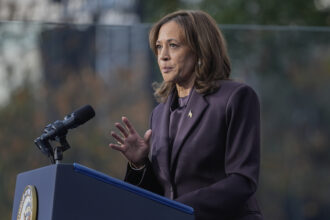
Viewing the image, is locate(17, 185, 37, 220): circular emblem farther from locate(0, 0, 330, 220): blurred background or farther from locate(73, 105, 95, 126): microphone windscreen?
locate(0, 0, 330, 220): blurred background

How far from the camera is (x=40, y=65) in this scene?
6.43m

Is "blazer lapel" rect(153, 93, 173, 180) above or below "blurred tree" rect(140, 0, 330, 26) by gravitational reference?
below

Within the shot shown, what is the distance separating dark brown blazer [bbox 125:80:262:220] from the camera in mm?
2375

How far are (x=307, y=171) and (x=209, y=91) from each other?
4267 millimetres

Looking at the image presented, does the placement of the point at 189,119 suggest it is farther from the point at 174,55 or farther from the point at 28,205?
the point at 28,205

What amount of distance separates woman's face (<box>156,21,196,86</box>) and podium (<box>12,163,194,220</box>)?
2.56ft

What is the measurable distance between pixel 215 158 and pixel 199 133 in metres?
0.13

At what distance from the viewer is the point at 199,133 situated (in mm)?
2555

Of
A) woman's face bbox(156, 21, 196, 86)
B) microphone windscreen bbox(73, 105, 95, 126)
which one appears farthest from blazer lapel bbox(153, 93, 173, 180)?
microphone windscreen bbox(73, 105, 95, 126)

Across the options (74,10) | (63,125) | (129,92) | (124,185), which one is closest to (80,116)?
(63,125)

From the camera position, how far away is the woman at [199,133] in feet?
7.89

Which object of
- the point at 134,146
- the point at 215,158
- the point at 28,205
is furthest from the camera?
the point at 134,146

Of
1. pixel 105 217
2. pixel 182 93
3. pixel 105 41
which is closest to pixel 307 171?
pixel 105 41

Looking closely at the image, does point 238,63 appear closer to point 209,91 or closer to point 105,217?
point 209,91
